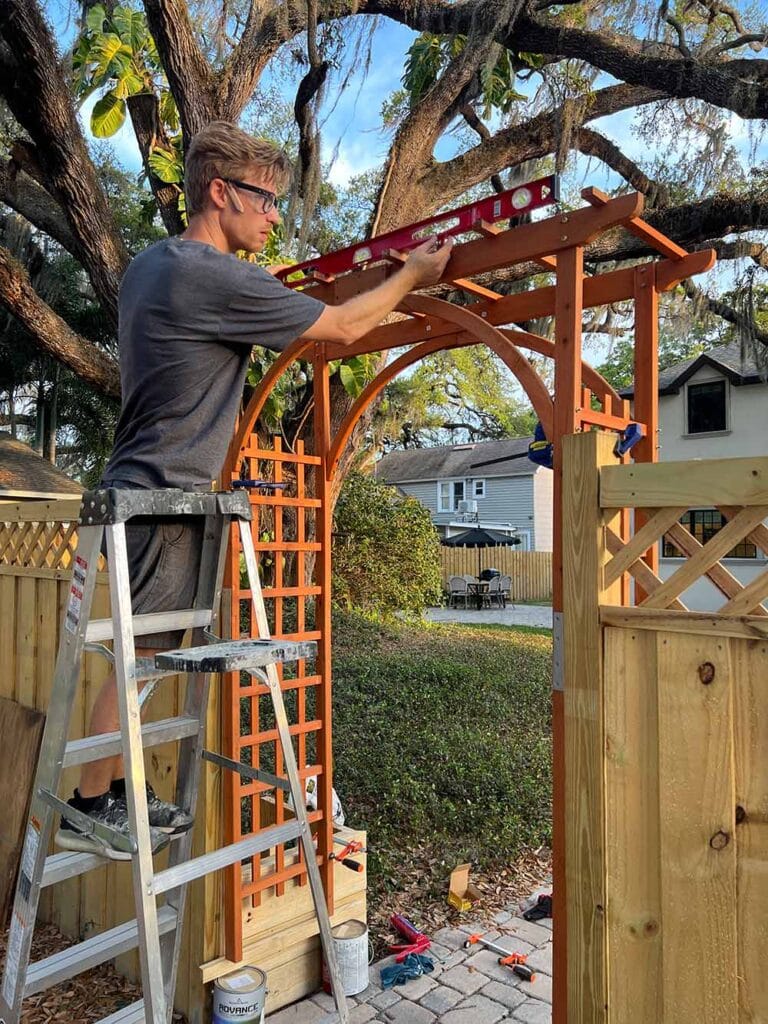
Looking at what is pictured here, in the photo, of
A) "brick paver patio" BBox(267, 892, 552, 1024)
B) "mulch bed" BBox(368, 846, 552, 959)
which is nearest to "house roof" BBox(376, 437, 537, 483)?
"mulch bed" BBox(368, 846, 552, 959)

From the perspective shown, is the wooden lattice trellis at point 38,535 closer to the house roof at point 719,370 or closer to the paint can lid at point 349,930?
the paint can lid at point 349,930

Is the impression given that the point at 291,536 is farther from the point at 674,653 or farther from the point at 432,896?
the point at 674,653

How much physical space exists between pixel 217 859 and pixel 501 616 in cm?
1330

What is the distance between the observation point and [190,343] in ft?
5.85

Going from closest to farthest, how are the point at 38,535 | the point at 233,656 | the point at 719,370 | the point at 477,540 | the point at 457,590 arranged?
the point at 233,656 → the point at 38,535 → the point at 719,370 → the point at 457,590 → the point at 477,540

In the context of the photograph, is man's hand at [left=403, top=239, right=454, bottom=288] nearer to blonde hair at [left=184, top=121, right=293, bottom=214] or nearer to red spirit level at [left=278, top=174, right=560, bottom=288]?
red spirit level at [left=278, top=174, right=560, bottom=288]

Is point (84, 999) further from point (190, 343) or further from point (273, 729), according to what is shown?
point (190, 343)

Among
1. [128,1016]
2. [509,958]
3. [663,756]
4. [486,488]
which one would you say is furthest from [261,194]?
[486,488]

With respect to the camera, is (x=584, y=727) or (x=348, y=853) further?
(x=348, y=853)

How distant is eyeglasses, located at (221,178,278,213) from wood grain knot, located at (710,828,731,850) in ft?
5.77

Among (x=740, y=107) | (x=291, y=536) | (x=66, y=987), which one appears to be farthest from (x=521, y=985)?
(x=740, y=107)

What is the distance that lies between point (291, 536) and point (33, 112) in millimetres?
4450

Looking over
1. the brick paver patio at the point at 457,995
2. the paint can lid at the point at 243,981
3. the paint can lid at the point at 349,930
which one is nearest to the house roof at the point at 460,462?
the brick paver patio at the point at 457,995

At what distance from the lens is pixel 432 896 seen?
3.35m
